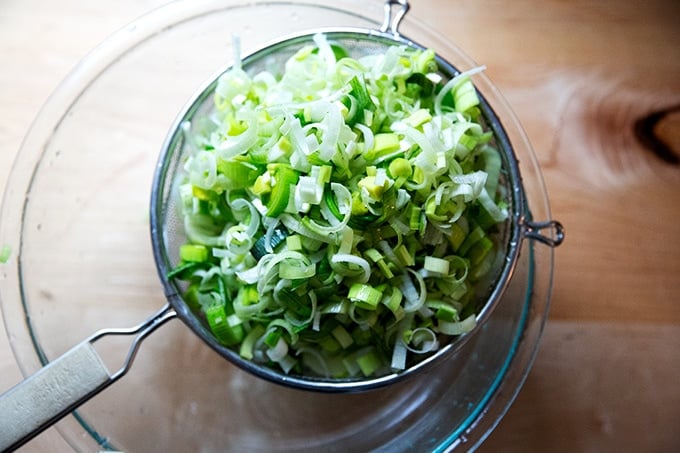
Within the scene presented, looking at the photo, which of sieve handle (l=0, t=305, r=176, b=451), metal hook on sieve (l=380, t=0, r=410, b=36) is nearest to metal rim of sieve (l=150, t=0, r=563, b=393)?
metal hook on sieve (l=380, t=0, r=410, b=36)

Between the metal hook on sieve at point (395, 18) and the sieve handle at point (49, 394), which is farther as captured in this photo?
the metal hook on sieve at point (395, 18)

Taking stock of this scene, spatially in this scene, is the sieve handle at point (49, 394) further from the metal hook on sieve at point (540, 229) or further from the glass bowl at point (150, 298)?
the metal hook on sieve at point (540, 229)

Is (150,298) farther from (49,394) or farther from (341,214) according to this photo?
(341,214)

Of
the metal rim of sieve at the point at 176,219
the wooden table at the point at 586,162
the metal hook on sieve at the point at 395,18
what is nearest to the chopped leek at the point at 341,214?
the metal rim of sieve at the point at 176,219

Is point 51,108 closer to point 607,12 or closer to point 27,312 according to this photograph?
point 27,312

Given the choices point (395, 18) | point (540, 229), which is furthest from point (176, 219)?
point (540, 229)
